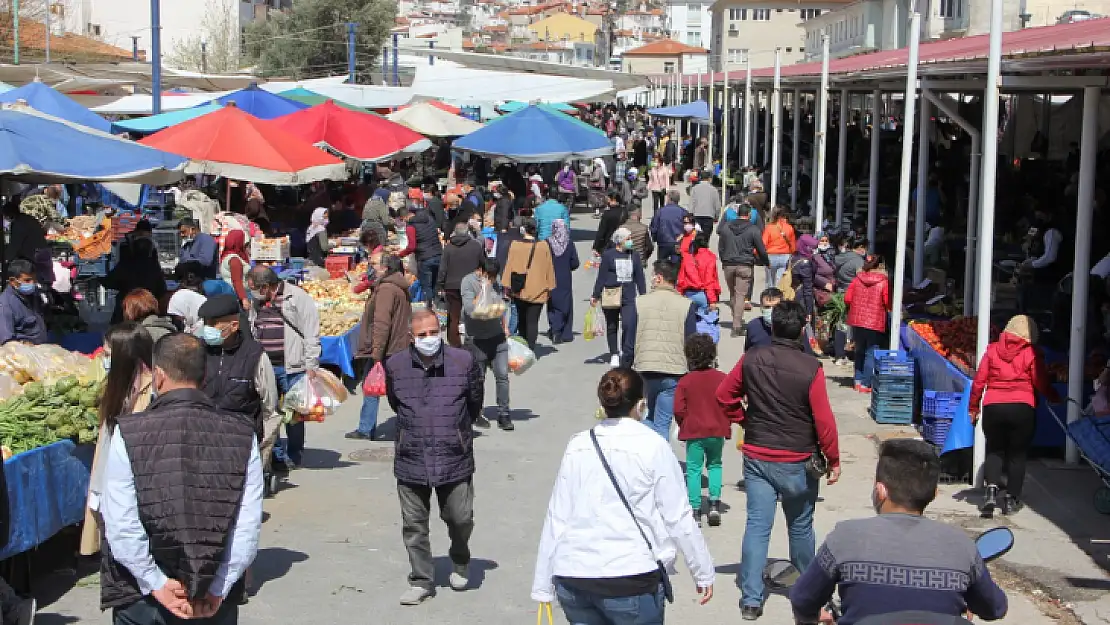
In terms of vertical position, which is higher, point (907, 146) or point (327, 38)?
point (327, 38)

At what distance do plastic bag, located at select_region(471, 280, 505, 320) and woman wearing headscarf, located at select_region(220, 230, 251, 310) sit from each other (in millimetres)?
2452

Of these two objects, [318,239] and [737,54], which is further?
[737,54]

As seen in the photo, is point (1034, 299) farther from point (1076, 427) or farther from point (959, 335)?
point (1076, 427)

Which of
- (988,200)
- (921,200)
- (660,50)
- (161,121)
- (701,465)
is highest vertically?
(660,50)

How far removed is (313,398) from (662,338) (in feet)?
8.53

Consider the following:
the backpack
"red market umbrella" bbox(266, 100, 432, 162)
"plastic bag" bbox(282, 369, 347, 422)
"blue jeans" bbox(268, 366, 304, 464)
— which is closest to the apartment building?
"red market umbrella" bbox(266, 100, 432, 162)

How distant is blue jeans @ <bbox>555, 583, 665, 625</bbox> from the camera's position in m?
5.22

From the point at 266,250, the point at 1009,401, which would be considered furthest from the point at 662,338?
the point at 266,250

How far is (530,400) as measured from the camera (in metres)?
13.7

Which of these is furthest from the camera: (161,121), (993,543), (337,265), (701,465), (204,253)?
(161,121)

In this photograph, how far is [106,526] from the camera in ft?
15.2

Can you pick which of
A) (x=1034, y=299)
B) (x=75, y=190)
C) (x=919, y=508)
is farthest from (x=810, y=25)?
(x=919, y=508)

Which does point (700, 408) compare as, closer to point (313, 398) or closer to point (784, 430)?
point (784, 430)

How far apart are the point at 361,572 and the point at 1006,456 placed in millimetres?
4829
